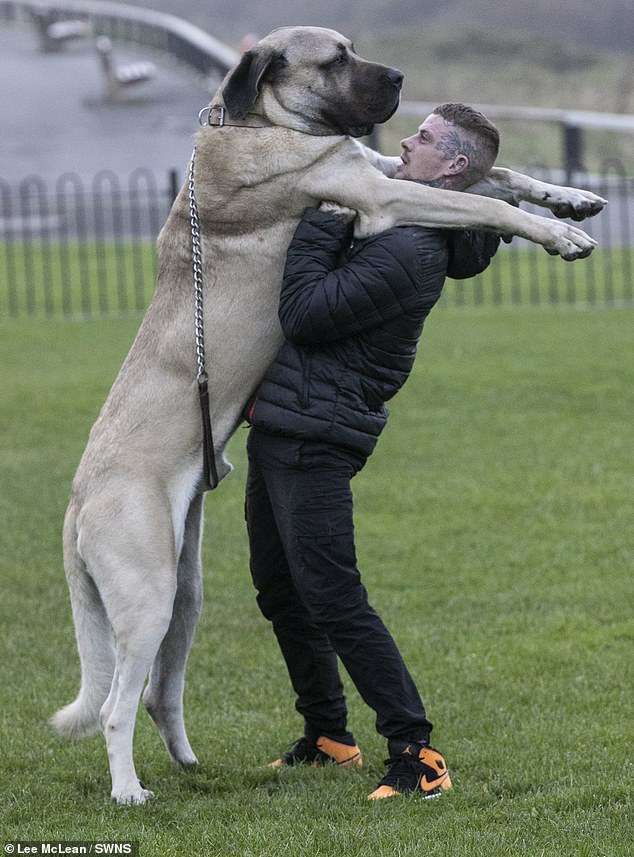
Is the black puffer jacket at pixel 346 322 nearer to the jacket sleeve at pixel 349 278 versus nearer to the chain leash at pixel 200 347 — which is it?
the jacket sleeve at pixel 349 278

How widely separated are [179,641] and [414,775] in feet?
2.88

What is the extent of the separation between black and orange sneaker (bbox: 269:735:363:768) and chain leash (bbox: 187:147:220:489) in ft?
3.15

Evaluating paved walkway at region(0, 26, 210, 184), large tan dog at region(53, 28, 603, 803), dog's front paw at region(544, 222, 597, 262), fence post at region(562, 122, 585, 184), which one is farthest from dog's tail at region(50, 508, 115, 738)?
paved walkway at region(0, 26, 210, 184)

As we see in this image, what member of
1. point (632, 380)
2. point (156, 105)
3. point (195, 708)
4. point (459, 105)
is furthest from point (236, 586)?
point (156, 105)

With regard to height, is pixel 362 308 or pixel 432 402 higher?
pixel 362 308

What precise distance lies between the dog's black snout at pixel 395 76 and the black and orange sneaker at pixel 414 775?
6.47ft

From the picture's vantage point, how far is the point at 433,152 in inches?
153

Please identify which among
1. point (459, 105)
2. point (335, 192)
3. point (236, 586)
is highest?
point (459, 105)

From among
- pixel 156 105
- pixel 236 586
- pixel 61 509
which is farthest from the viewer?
pixel 156 105

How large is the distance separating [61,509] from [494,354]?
5.12m

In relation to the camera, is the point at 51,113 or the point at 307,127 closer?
the point at 307,127

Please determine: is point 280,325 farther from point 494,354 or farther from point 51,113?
point 51,113

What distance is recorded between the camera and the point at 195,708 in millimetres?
4941

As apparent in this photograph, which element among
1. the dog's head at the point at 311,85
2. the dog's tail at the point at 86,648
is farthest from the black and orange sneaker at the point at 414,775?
the dog's head at the point at 311,85
